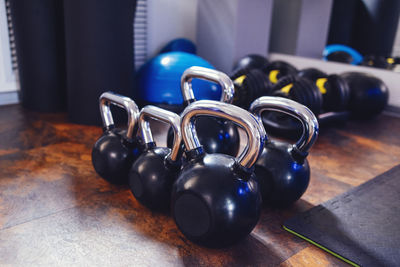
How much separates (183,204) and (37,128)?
1.35 meters

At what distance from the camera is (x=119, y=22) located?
1.96 m

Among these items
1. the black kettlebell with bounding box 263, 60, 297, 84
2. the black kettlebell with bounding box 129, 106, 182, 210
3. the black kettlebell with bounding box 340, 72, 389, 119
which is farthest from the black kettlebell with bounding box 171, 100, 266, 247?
the black kettlebell with bounding box 263, 60, 297, 84

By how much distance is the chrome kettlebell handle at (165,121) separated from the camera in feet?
3.53

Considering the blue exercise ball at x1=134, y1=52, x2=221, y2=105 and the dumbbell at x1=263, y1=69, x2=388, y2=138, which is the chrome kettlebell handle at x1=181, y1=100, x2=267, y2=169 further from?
the blue exercise ball at x1=134, y1=52, x2=221, y2=105

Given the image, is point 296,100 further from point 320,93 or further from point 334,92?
point 334,92

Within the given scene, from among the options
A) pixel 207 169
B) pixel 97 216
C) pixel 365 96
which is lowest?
pixel 97 216

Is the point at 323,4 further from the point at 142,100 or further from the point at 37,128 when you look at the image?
the point at 37,128

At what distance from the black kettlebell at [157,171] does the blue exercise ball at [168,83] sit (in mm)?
1228

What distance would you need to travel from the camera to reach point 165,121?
1123 millimetres

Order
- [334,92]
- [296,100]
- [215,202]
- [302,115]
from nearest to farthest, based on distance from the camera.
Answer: [215,202] < [302,115] < [296,100] < [334,92]

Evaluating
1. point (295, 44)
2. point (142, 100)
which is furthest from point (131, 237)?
point (295, 44)

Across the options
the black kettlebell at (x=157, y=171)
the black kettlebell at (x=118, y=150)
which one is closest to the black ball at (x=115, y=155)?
the black kettlebell at (x=118, y=150)

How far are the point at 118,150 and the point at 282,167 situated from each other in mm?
570

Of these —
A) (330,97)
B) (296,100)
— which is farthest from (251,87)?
(330,97)
